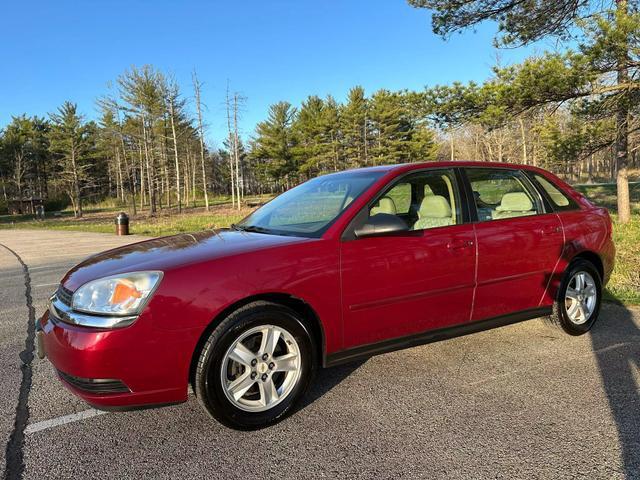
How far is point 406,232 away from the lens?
3258 mm

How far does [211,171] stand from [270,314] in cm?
8543

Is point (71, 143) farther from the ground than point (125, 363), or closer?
farther from the ground

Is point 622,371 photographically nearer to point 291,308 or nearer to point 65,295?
point 291,308

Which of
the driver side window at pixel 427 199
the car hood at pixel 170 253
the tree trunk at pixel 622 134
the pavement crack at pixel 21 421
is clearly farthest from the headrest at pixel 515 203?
the tree trunk at pixel 622 134

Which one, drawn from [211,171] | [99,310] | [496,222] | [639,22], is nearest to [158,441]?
[99,310]

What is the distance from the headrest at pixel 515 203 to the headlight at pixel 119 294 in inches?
115

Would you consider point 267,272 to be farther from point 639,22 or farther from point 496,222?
point 639,22

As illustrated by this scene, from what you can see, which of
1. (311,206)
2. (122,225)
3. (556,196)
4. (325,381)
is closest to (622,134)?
(556,196)

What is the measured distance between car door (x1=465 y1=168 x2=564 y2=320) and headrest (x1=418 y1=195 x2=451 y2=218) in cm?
26

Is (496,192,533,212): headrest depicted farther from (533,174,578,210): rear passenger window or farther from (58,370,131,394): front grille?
(58,370,131,394): front grille

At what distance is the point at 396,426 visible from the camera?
279cm

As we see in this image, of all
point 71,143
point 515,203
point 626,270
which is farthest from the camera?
point 71,143

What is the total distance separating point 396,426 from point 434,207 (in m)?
1.75

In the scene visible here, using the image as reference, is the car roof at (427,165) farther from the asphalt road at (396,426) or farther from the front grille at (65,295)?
the front grille at (65,295)
